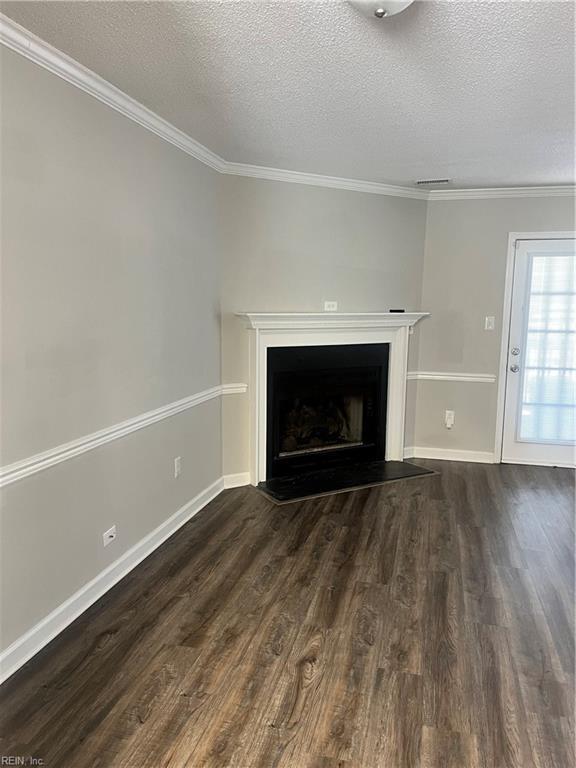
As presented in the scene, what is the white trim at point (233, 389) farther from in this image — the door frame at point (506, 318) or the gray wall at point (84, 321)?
the door frame at point (506, 318)

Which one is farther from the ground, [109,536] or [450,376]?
[450,376]

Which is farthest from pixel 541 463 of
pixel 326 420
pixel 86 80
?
pixel 86 80

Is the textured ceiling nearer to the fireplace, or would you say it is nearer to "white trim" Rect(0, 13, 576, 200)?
"white trim" Rect(0, 13, 576, 200)

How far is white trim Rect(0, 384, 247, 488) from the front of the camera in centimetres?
199

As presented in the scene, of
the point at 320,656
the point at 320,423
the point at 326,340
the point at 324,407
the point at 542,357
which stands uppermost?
the point at 326,340

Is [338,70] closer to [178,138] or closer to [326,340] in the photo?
[178,138]

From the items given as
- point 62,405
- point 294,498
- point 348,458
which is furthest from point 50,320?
point 348,458

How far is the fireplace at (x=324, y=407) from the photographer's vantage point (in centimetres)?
417

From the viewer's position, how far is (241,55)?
2.06 meters

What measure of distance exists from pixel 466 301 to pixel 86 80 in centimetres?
352

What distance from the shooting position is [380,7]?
5.49ft

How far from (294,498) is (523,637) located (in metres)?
1.84

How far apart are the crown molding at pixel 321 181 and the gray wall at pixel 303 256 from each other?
0.14 feet

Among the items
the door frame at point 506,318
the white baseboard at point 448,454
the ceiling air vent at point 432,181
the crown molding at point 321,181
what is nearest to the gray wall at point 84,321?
the crown molding at point 321,181
